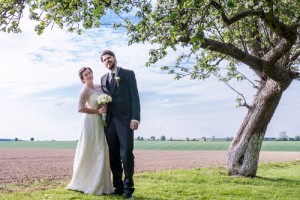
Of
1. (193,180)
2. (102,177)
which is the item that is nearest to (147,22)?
(102,177)

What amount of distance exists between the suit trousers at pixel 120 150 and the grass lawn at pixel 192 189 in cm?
57

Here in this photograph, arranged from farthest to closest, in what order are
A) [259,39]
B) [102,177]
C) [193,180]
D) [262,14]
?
[259,39] → [193,180] → [262,14] → [102,177]

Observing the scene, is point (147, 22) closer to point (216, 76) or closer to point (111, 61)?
point (111, 61)

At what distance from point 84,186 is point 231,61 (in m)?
10.8

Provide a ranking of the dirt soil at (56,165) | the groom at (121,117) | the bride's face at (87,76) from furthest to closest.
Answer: the dirt soil at (56,165) → the bride's face at (87,76) → the groom at (121,117)

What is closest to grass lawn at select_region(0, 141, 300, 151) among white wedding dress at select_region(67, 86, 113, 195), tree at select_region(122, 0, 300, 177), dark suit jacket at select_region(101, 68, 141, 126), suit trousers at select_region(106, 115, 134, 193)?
tree at select_region(122, 0, 300, 177)

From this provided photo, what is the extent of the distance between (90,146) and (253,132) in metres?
7.18

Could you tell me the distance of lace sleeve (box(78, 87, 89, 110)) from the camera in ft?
31.5

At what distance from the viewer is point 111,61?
9250 millimetres

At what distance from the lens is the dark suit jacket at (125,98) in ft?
29.3

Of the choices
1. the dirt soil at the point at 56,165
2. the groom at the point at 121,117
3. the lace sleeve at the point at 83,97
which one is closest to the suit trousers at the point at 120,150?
the groom at the point at 121,117

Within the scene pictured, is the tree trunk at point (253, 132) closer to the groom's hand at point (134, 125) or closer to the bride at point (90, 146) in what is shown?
the bride at point (90, 146)

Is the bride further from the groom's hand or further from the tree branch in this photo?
the tree branch

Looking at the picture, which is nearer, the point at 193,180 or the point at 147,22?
the point at 147,22
